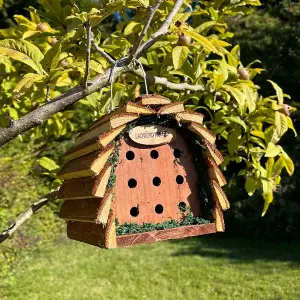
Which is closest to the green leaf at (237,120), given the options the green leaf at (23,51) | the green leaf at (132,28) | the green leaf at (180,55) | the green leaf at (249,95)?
the green leaf at (249,95)

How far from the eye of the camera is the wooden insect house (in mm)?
1259

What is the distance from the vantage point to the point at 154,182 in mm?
1457

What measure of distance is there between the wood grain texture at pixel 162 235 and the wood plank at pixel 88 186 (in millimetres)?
137

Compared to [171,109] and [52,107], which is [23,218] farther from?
[171,109]

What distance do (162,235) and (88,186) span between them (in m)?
0.24

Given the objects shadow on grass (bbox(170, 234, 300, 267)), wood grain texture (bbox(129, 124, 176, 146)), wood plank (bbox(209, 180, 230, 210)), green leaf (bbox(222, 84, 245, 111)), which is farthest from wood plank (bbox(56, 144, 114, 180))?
shadow on grass (bbox(170, 234, 300, 267))

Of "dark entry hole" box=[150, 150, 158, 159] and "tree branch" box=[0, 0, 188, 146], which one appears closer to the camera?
"tree branch" box=[0, 0, 188, 146]

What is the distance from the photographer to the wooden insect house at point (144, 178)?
126 centimetres

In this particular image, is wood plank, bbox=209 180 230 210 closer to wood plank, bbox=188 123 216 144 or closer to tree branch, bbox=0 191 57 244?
wood plank, bbox=188 123 216 144

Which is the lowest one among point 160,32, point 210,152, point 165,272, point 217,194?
point 165,272

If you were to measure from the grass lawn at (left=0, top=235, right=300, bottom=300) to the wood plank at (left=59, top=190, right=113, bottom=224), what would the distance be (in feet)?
10.4

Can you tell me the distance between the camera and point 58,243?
734 cm

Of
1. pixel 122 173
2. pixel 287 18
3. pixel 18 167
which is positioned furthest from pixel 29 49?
pixel 287 18

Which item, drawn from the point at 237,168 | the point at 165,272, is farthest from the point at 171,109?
the point at 237,168
